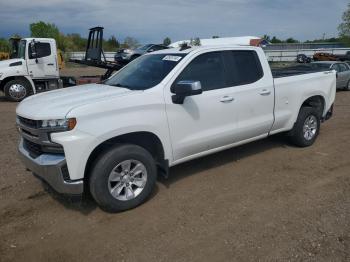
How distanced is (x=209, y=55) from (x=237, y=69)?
54 cm

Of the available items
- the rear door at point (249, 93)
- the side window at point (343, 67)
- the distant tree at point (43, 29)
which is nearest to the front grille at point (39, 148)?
the rear door at point (249, 93)

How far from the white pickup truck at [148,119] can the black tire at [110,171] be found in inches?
0.4

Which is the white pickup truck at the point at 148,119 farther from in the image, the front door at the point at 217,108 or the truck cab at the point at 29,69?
the truck cab at the point at 29,69

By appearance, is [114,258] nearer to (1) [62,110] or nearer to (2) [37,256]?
(2) [37,256]

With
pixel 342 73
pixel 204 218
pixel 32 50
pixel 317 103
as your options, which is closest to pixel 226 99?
pixel 204 218

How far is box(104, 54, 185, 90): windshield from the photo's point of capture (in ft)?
14.9

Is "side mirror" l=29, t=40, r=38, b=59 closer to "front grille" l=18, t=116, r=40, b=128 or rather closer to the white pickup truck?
the white pickup truck

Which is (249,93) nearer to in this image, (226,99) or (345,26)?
(226,99)

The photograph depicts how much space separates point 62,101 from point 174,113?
132cm

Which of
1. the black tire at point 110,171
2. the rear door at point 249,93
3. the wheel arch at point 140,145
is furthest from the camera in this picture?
the rear door at point 249,93

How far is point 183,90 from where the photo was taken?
4156 mm

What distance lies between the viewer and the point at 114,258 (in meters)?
3.26

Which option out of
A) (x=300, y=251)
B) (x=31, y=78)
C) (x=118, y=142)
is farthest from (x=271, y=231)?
(x=31, y=78)

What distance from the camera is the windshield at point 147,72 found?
179 inches
